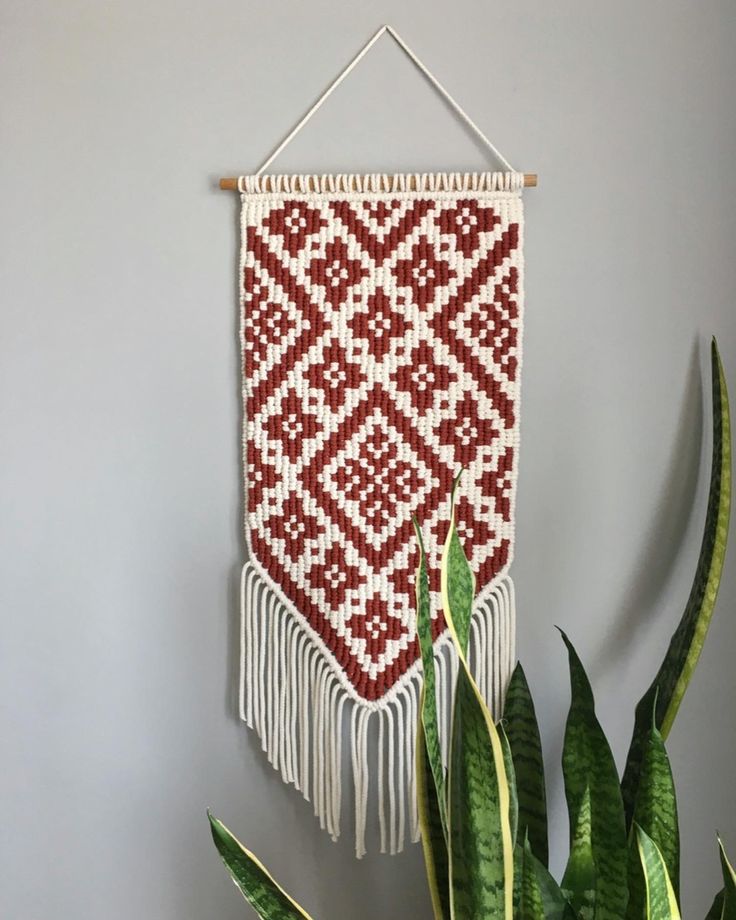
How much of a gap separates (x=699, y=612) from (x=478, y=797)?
327 millimetres

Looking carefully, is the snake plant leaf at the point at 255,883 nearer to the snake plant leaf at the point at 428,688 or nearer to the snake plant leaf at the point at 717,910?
the snake plant leaf at the point at 428,688

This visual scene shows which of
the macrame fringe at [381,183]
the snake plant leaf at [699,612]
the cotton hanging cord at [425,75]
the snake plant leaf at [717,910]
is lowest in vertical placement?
the snake plant leaf at [717,910]

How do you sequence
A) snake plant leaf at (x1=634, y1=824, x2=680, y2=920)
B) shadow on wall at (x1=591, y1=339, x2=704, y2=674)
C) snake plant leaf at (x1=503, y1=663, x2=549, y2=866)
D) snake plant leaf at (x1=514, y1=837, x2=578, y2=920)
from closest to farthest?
snake plant leaf at (x1=634, y1=824, x2=680, y2=920) → snake plant leaf at (x1=514, y1=837, x2=578, y2=920) → snake plant leaf at (x1=503, y1=663, x2=549, y2=866) → shadow on wall at (x1=591, y1=339, x2=704, y2=674)

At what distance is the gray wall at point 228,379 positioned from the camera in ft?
3.27

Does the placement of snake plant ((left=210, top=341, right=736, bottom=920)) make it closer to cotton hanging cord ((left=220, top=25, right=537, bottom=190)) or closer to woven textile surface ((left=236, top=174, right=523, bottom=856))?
woven textile surface ((left=236, top=174, right=523, bottom=856))

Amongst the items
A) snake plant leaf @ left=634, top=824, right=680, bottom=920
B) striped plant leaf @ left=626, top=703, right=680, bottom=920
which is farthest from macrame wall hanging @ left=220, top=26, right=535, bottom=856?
snake plant leaf @ left=634, top=824, right=680, bottom=920

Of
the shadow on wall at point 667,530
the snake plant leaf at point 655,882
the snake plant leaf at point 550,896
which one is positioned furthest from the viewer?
the shadow on wall at point 667,530

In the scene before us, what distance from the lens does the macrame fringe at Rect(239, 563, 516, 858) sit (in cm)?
101

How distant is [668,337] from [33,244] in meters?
0.79

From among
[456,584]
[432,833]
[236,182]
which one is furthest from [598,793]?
[236,182]

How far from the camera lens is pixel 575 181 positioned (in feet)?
3.28

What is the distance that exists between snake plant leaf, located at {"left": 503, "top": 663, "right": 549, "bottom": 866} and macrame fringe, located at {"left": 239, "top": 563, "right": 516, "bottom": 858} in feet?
0.18

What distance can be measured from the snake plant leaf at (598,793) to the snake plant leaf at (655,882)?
0.36 ft

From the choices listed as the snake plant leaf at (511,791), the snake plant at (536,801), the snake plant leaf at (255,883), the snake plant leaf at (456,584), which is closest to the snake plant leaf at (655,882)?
the snake plant at (536,801)
